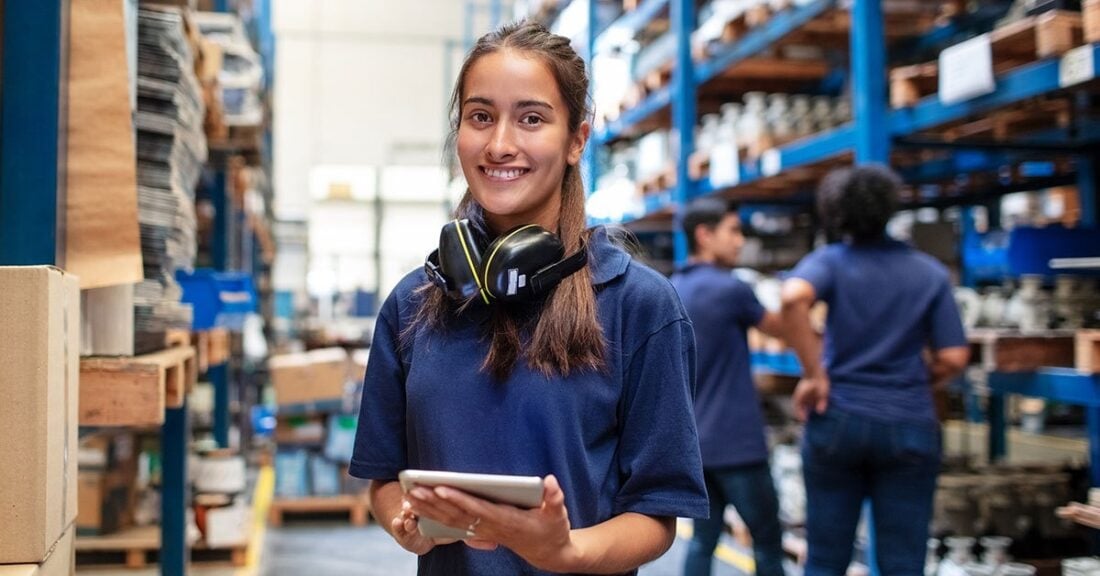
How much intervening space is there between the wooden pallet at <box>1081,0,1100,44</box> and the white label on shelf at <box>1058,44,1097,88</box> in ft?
0.15

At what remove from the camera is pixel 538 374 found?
150cm

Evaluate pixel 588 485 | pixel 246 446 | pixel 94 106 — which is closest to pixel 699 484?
pixel 588 485

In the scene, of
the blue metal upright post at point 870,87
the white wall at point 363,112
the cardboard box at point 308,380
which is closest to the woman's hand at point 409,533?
the blue metal upright post at point 870,87

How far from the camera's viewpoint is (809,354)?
13.2 feet

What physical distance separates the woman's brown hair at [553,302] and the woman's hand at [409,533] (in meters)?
0.24

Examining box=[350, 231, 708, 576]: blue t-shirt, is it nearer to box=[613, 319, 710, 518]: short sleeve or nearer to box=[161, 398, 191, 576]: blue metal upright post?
box=[613, 319, 710, 518]: short sleeve

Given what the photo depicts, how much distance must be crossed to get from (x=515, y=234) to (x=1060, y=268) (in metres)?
3.12

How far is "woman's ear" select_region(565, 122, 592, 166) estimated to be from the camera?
5.47ft

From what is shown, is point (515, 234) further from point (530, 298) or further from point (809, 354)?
point (809, 354)

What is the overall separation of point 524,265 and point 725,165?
5.03m

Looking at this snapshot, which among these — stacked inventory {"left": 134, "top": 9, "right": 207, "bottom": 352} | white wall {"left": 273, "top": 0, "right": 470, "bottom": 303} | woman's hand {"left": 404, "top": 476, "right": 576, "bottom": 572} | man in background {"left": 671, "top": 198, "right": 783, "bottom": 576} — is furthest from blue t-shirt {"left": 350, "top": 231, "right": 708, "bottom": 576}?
white wall {"left": 273, "top": 0, "right": 470, "bottom": 303}

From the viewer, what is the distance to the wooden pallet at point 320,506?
24.8 feet

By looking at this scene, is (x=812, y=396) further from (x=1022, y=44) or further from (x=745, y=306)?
(x=1022, y=44)

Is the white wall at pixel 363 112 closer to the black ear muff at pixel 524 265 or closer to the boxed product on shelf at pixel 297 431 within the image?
the boxed product on shelf at pixel 297 431
